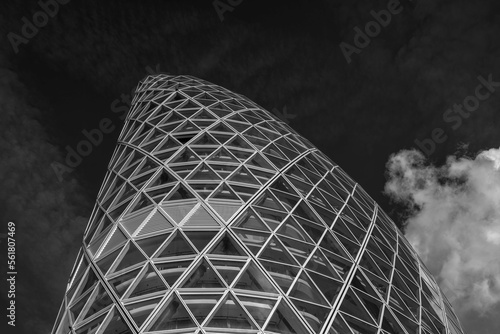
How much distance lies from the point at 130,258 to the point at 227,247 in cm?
463

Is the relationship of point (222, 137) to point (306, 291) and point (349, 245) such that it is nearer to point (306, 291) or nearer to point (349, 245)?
point (349, 245)

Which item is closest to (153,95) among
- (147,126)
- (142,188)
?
(147,126)

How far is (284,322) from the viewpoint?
1953 cm

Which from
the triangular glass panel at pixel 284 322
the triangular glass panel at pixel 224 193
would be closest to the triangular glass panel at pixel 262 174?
the triangular glass panel at pixel 224 193

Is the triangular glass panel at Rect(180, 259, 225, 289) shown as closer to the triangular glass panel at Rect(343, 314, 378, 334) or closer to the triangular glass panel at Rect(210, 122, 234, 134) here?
the triangular glass panel at Rect(343, 314, 378, 334)

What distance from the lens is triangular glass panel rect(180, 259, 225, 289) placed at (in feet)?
66.6

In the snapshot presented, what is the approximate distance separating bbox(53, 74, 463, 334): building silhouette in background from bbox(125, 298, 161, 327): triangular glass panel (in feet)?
0.15

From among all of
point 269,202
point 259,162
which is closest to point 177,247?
point 269,202

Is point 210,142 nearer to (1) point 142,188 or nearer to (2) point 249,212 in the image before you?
(1) point 142,188

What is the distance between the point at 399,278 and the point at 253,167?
10.6m

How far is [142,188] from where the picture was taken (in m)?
27.2

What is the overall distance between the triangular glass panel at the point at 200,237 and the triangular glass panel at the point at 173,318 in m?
3.11

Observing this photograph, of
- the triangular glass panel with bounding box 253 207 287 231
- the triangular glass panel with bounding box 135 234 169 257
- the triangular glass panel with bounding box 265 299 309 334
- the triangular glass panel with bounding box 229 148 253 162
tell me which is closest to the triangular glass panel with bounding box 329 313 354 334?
the triangular glass panel with bounding box 265 299 309 334

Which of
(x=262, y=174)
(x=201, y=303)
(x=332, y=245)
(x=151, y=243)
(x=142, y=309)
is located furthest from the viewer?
(x=262, y=174)
